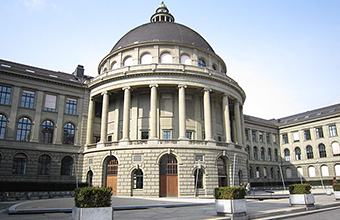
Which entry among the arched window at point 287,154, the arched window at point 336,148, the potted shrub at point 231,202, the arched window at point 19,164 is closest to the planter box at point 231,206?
the potted shrub at point 231,202

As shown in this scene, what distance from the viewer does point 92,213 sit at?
10.0 metres

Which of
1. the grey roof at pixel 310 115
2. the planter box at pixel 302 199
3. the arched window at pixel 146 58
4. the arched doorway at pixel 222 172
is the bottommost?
the planter box at pixel 302 199

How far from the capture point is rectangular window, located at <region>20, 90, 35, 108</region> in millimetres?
36969

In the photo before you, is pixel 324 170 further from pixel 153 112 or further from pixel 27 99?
pixel 27 99

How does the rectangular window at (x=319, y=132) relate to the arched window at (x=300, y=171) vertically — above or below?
above

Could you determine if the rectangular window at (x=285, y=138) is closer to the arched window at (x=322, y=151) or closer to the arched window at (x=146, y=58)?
the arched window at (x=322, y=151)

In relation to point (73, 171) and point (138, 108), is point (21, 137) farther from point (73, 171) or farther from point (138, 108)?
point (138, 108)

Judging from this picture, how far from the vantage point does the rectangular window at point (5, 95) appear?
35781mm

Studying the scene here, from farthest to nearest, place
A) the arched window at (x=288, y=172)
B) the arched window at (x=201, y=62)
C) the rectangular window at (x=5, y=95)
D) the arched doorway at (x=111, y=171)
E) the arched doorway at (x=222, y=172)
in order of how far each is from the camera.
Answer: the arched window at (x=288, y=172)
the arched window at (x=201, y=62)
the rectangular window at (x=5, y=95)
the arched doorway at (x=222, y=172)
the arched doorway at (x=111, y=171)

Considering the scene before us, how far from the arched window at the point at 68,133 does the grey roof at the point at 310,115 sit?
175ft

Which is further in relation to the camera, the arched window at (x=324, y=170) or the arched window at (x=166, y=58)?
the arched window at (x=324, y=170)

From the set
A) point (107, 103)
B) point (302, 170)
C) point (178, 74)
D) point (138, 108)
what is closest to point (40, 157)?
point (107, 103)

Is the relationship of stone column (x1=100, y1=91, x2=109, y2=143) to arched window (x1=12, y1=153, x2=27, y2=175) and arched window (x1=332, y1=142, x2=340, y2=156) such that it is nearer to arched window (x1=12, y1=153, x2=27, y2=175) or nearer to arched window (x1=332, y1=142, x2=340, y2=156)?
arched window (x1=12, y1=153, x2=27, y2=175)

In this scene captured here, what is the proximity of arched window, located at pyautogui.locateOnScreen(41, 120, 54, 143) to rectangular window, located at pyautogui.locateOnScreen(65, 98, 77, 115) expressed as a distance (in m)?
2.91
